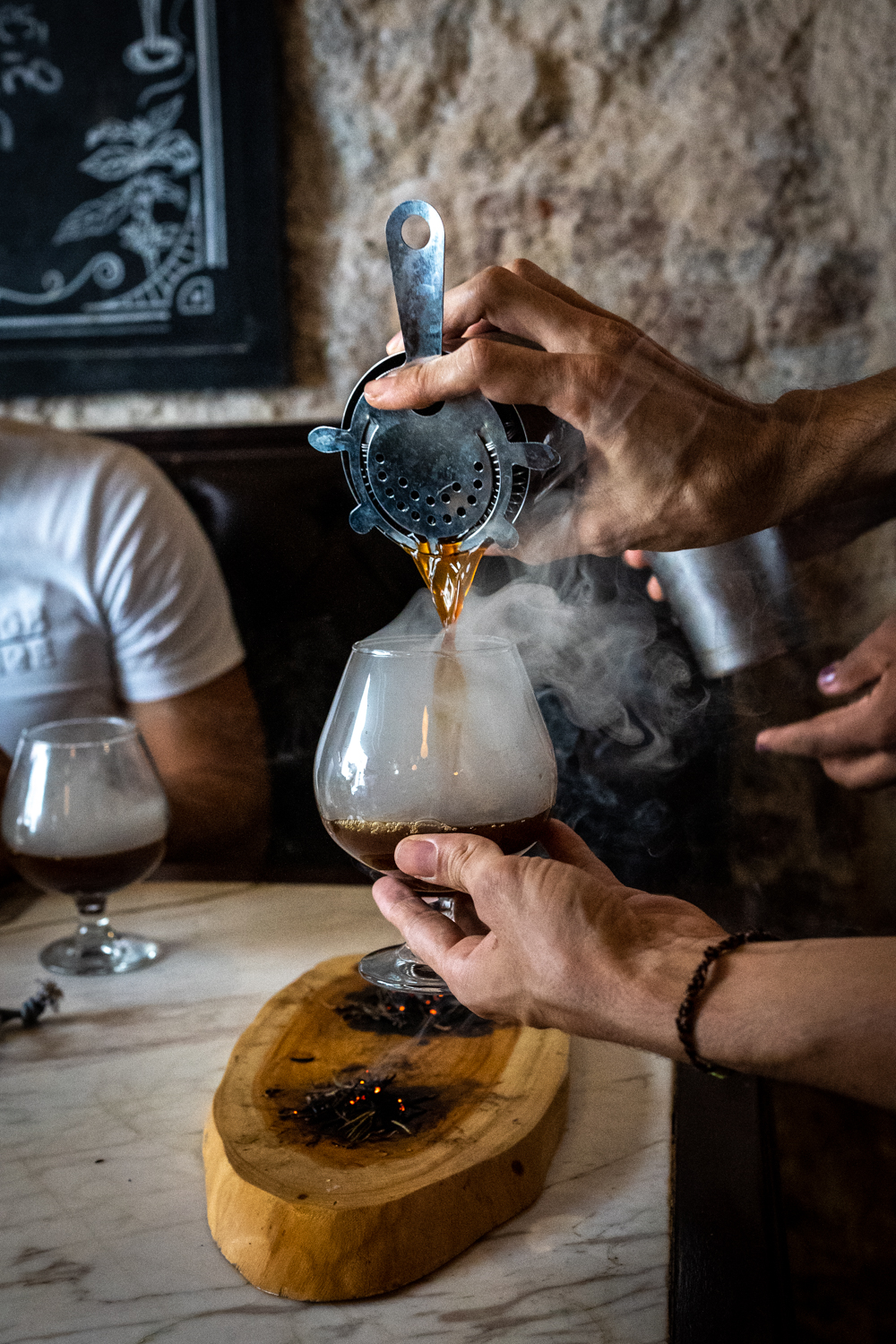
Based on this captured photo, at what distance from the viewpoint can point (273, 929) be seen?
1.29 meters

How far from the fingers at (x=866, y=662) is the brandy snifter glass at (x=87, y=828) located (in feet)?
3.00

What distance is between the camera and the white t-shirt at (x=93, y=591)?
1.82m

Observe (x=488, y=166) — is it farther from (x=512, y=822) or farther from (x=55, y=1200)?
(x=55, y=1200)

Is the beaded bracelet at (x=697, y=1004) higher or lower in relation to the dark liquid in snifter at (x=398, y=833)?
lower

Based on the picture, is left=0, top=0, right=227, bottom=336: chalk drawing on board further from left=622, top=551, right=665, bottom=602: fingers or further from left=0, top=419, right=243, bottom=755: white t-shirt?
left=622, top=551, right=665, bottom=602: fingers

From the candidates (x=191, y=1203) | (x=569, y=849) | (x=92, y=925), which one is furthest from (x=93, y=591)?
(x=191, y=1203)

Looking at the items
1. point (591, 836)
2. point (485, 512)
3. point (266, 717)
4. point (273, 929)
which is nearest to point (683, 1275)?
point (485, 512)

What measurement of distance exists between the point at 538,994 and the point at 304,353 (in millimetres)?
1661

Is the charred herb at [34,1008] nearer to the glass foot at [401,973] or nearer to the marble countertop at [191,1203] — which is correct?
the marble countertop at [191,1203]

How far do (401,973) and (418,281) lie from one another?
61 cm

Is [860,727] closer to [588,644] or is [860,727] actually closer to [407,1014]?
[588,644]

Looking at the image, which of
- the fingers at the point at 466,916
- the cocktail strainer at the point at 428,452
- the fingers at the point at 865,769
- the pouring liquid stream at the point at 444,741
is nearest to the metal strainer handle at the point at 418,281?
the cocktail strainer at the point at 428,452

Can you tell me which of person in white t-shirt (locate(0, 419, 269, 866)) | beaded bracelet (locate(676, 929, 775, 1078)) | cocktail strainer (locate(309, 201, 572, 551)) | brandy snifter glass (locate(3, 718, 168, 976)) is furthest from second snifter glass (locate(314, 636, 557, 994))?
person in white t-shirt (locate(0, 419, 269, 866))

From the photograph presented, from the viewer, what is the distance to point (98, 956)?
3.92ft
